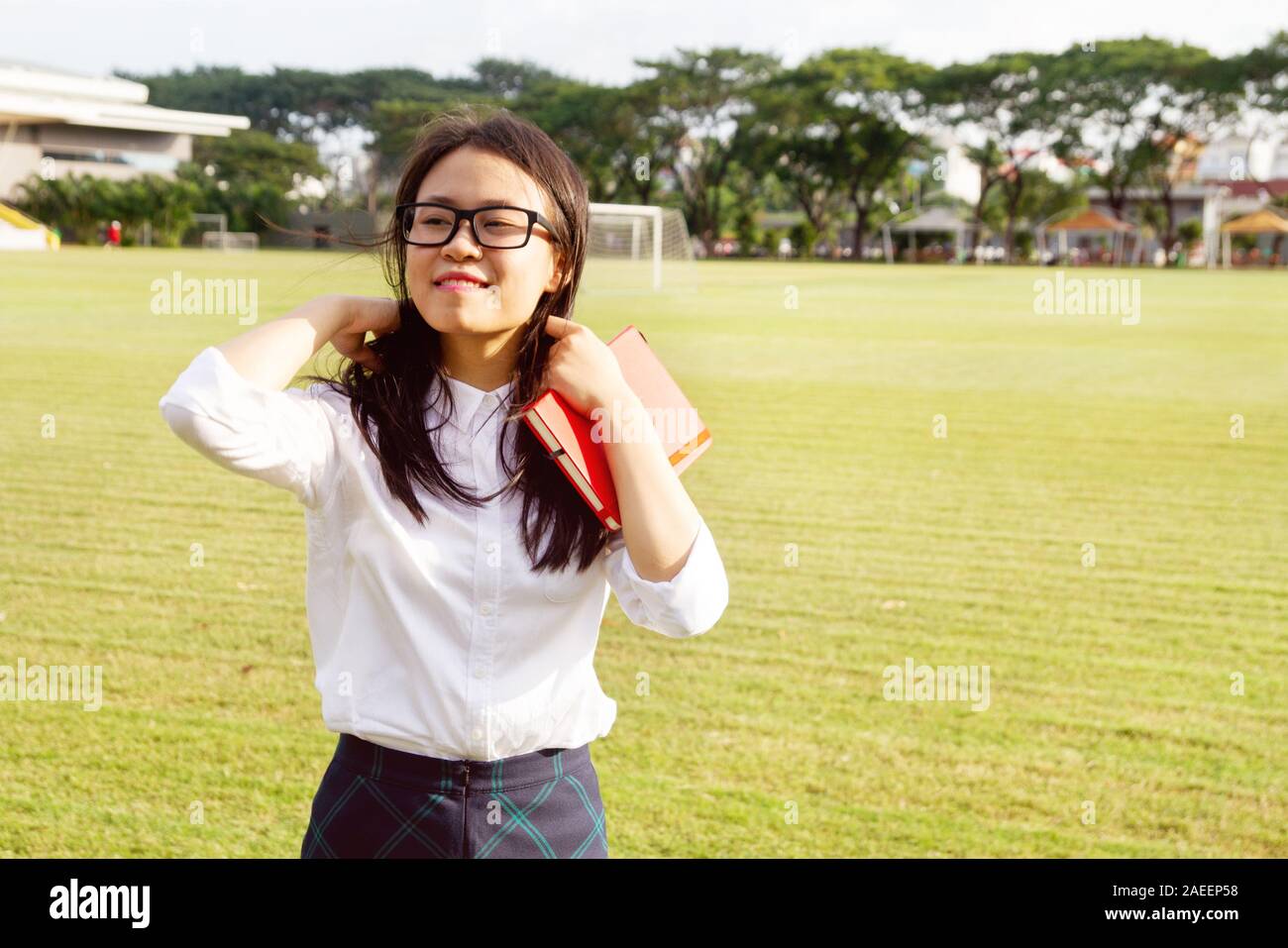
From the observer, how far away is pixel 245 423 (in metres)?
1.61

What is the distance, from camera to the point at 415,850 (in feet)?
5.61

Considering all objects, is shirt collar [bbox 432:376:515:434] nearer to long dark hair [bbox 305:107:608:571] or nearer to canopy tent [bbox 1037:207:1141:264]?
long dark hair [bbox 305:107:608:571]

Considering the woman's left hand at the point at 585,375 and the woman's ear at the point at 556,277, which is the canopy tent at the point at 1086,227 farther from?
the woman's left hand at the point at 585,375

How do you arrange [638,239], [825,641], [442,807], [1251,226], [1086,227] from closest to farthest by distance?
1. [442,807]
2. [825,641]
3. [638,239]
4. [1251,226]
5. [1086,227]

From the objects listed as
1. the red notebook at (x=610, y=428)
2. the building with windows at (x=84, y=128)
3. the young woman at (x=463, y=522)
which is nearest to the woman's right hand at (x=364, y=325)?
the young woman at (x=463, y=522)

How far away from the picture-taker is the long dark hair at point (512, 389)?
1720 mm

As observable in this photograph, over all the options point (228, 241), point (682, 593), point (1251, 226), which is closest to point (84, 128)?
point (228, 241)

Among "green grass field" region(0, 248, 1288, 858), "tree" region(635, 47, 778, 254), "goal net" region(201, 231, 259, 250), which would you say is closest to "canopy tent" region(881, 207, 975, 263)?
"tree" region(635, 47, 778, 254)

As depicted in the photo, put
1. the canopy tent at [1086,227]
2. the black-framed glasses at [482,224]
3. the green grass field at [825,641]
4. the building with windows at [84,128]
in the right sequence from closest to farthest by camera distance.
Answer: the black-framed glasses at [482,224], the green grass field at [825,641], the building with windows at [84,128], the canopy tent at [1086,227]

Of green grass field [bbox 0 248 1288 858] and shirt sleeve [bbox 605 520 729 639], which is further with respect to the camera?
green grass field [bbox 0 248 1288 858]

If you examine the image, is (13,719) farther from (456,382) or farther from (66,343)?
(66,343)

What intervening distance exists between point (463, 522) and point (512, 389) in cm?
19

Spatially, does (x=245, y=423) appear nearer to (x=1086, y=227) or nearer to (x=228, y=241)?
(x=228, y=241)

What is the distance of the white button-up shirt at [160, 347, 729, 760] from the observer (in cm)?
168
